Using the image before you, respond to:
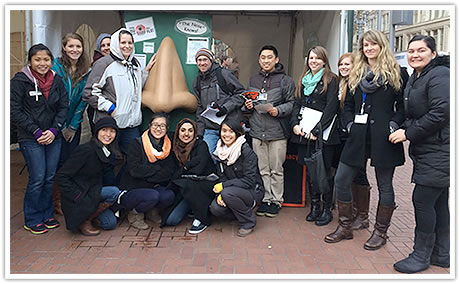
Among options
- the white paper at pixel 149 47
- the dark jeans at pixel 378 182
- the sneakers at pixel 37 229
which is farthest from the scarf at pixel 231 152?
the white paper at pixel 149 47

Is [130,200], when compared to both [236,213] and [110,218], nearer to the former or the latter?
[110,218]

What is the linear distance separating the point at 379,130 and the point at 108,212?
2671mm

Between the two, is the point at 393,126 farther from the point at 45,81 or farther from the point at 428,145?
the point at 45,81

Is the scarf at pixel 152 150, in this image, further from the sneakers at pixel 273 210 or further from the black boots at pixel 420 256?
the black boots at pixel 420 256

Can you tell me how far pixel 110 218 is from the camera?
3.80m

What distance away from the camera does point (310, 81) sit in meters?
3.90

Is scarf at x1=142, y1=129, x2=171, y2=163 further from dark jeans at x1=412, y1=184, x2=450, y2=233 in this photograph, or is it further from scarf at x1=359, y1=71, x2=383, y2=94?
dark jeans at x1=412, y1=184, x2=450, y2=233

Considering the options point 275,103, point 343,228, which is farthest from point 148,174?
point 343,228

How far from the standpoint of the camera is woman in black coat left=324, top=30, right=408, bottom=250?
10.5 feet

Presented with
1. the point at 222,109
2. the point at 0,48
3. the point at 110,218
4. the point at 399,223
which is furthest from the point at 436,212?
the point at 0,48
